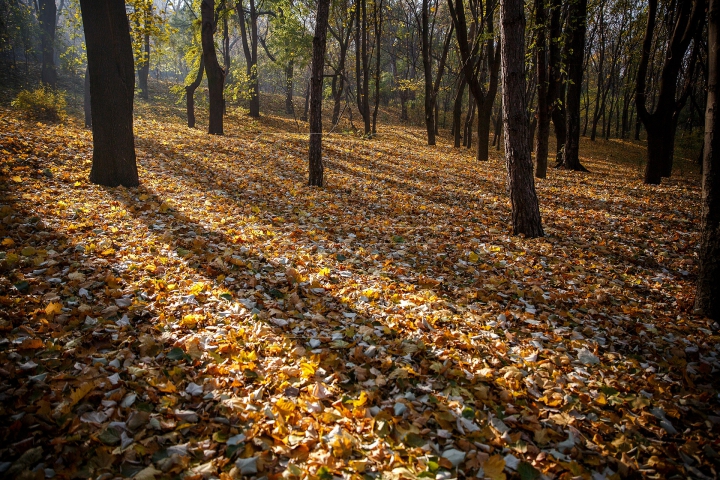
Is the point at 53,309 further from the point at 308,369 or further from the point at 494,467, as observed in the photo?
the point at 494,467

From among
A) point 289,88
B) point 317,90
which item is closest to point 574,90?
point 317,90

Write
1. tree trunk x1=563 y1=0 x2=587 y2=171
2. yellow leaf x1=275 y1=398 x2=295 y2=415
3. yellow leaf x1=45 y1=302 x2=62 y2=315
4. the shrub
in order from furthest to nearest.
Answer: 1. the shrub
2. tree trunk x1=563 y1=0 x2=587 y2=171
3. yellow leaf x1=45 y1=302 x2=62 y2=315
4. yellow leaf x1=275 y1=398 x2=295 y2=415

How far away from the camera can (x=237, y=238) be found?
5.65m

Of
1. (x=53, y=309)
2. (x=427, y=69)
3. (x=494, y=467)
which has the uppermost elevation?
(x=427, y=69)

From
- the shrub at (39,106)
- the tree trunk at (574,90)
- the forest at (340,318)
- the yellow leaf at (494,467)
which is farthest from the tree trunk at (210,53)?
the yellow leaf at (494,467)

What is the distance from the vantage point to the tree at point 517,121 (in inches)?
224

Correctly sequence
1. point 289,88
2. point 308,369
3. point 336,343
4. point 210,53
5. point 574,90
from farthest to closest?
point 289,88, point 210,53, point 574,90, point 336,343, point 308,369

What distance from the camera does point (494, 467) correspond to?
2262mm

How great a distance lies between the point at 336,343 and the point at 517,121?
4.63 meters

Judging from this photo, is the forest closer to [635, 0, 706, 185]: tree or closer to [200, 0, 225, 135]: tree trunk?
[635, 0, 706, 185]: tree

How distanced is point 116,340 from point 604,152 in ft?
91.4

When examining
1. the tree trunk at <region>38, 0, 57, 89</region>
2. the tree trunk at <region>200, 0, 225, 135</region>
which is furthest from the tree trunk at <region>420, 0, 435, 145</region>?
the tree trunk at <region>38, 0, 57, 89</region>

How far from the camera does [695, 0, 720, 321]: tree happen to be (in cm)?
359

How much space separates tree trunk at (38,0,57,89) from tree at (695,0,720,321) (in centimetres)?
3270
